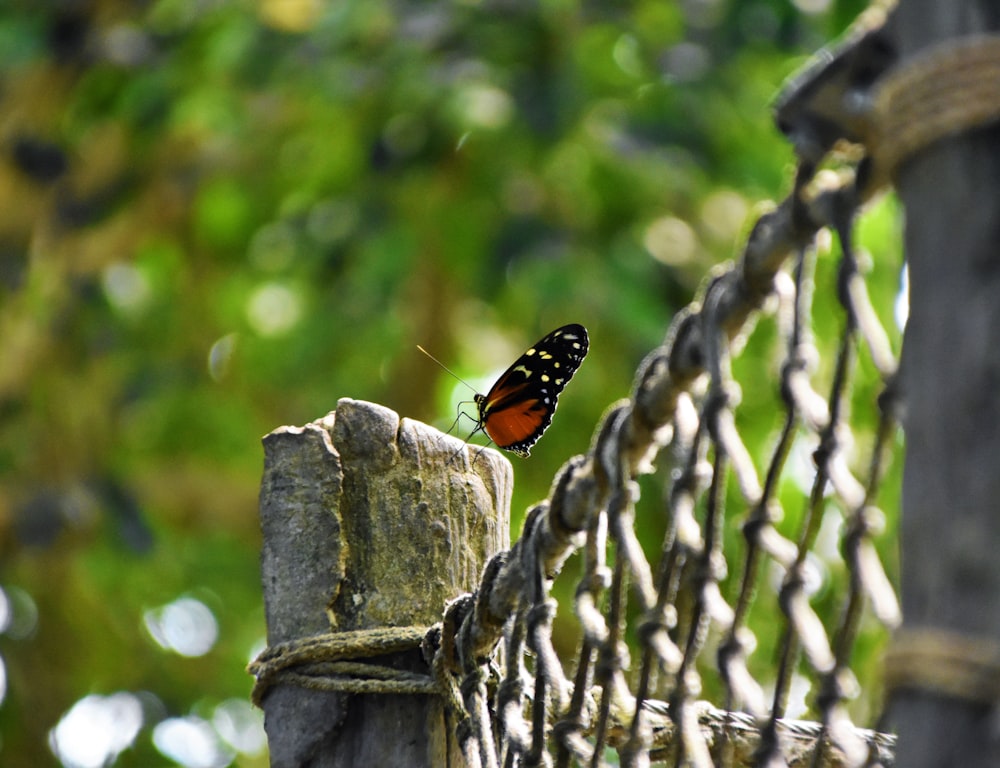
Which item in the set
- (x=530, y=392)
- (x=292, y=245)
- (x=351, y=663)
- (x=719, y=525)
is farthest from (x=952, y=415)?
(x=292, y=245)

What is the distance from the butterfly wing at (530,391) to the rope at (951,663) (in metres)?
1.91

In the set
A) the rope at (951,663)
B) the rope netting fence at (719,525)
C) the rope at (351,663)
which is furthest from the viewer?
the rope at (351,663)

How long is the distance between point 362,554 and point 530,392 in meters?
1.23

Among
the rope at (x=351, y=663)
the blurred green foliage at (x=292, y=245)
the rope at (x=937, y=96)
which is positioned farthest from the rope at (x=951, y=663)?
the blurred green foliage at (x=292, y=245)

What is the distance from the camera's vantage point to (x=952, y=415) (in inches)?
26.9

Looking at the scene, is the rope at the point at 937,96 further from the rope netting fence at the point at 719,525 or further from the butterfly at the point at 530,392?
the butterfly at the point at 530,392

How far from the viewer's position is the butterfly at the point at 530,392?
8.55 feet

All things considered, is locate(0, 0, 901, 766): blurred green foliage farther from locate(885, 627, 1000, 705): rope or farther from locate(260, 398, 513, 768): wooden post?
locate(885, 627, 1000, 705): rope

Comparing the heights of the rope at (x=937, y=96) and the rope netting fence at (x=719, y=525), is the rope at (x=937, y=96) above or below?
above

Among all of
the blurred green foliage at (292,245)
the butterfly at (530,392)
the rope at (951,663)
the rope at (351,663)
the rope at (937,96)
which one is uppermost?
the blurred green foliage at (292,245)

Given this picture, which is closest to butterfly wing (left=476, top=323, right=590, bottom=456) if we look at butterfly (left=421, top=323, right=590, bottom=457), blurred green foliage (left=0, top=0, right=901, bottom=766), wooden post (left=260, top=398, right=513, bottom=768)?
butterfly (left=421, top=323, right=590, bottom=457)

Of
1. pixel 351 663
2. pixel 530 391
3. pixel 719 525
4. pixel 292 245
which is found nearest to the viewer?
pixel 719 525

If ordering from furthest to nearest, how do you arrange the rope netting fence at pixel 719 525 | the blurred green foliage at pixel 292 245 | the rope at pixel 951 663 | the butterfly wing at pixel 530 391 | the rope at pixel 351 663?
the blurred green foliage at pixel 292 245 → the butterfly wing at pixel 530 391 → the rope at pixel 351 663 → the rope netting fence at pixel 719 525 → the rope at pixel 951 663

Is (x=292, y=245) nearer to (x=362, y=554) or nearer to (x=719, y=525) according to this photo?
(x=362, y=554)
